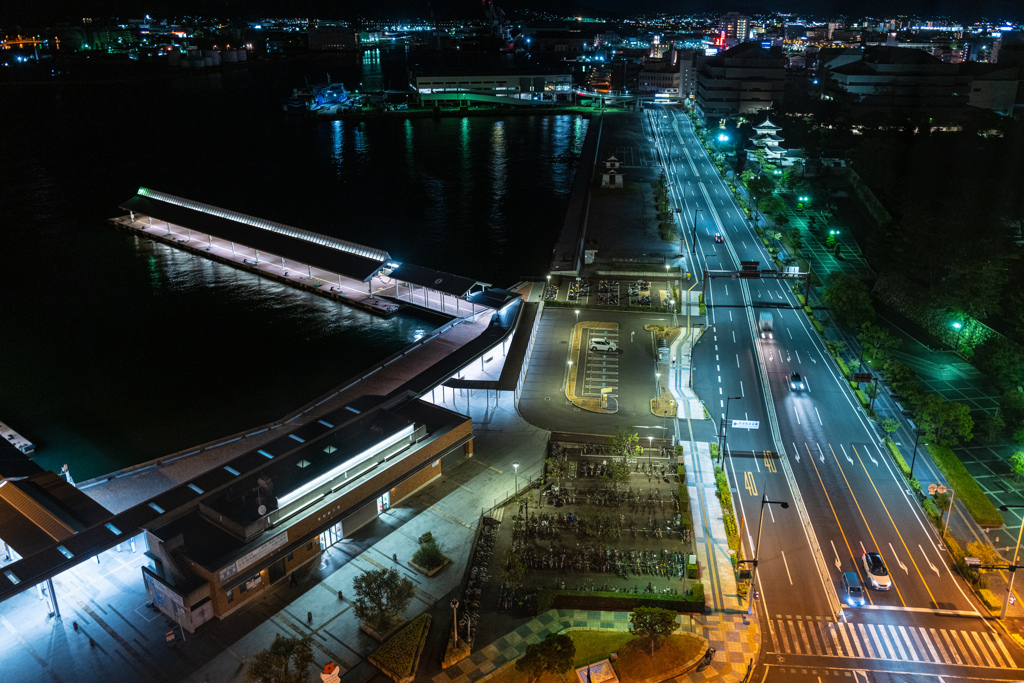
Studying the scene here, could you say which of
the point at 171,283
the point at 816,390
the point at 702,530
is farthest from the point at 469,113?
the point at 702,530

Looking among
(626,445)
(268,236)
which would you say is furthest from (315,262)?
(626,445)

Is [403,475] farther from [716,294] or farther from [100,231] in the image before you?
[100,231]

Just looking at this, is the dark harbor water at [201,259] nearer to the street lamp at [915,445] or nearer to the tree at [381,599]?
the tree at [381,599]

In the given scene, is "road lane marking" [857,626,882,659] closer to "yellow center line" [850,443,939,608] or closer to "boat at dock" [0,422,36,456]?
"yellow center line" [850,443,939,608]

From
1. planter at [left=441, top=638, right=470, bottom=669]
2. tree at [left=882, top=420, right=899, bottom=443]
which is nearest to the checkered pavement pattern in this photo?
planter at [left=441, top=638, right=470, bottom=669]

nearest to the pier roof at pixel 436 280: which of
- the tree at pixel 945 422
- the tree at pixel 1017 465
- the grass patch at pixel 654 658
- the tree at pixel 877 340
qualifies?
the tree at pixel 877 340

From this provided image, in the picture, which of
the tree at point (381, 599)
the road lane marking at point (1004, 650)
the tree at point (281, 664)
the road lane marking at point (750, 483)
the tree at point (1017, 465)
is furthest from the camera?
the tree at point (1017, 465)
